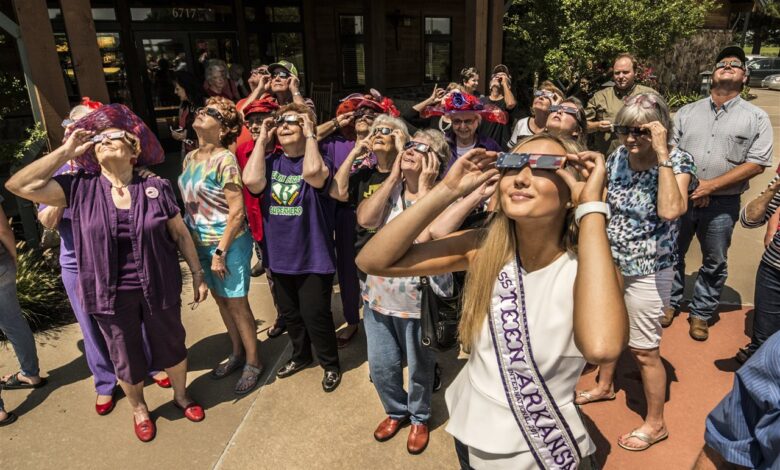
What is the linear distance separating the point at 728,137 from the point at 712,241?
787 mm

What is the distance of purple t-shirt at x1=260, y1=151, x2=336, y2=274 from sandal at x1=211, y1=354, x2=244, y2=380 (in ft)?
2.84

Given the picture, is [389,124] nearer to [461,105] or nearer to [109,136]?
[461,105]

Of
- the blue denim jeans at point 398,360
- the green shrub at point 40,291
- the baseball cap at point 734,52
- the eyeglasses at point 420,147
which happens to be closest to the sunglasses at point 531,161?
the eyeglasses at point 420,147

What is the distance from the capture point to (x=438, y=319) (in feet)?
7.97

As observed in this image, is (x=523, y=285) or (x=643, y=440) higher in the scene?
(x=523, y=285)

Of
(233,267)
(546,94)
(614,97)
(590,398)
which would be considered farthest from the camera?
(614,97)

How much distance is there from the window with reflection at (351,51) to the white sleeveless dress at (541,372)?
12.2m

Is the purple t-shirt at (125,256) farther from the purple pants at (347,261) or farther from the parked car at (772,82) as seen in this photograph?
the parked car at (772,82)

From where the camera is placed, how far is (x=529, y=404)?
1.62 m

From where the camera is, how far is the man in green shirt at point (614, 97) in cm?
490

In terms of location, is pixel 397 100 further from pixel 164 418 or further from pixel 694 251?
pixel 164 418

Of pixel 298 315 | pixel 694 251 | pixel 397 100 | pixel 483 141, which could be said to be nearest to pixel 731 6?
pixel 397 100

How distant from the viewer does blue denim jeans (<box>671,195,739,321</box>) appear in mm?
3879

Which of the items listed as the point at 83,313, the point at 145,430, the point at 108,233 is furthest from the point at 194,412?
the point at 108,233
